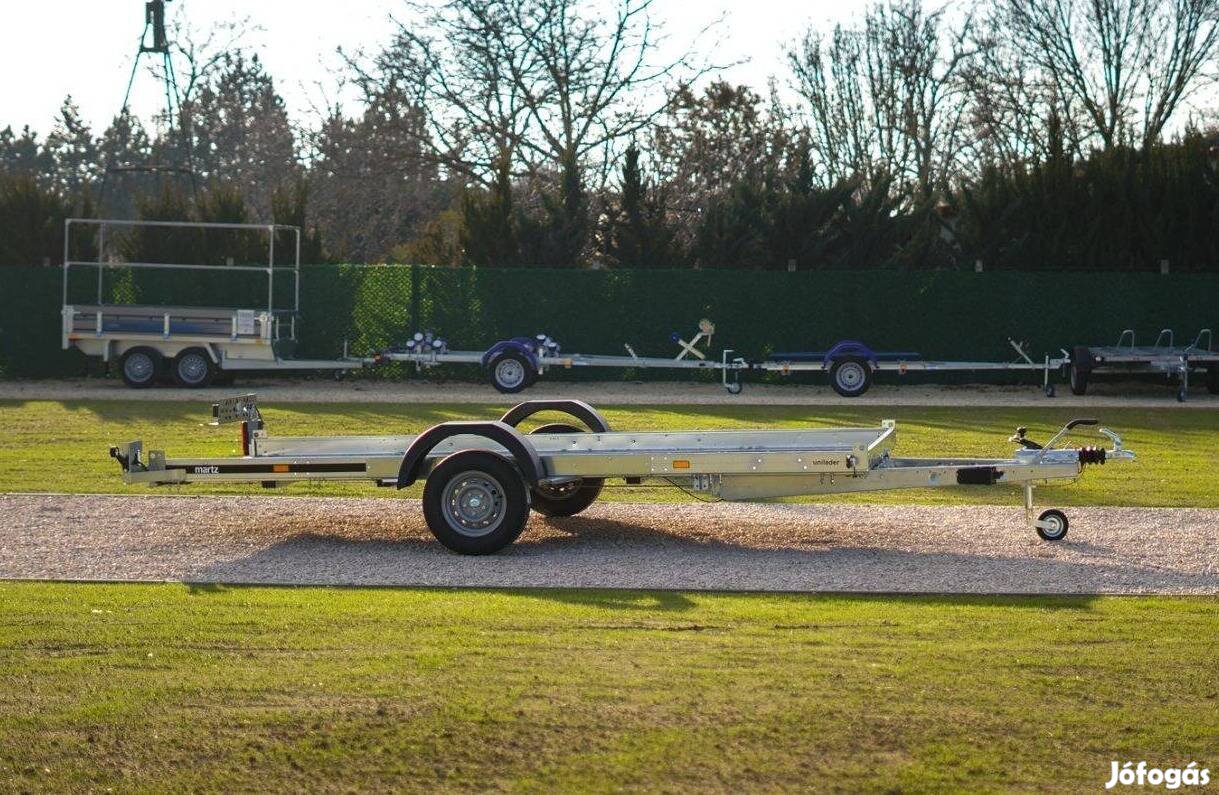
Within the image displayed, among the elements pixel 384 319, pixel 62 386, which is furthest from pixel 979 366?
pixel 62 386

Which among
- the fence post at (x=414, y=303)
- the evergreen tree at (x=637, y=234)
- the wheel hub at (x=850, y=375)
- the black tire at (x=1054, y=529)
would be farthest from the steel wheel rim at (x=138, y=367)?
the black tire at (x=1054, y=529)

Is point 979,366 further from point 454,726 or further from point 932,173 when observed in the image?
point 454,726

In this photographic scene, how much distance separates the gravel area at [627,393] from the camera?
2752 cm

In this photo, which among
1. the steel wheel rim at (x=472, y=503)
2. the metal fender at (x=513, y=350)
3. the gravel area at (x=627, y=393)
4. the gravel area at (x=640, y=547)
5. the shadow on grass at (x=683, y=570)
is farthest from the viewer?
the metal fender at (x=513, y=350)

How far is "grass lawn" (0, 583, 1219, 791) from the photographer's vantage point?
21.2ft

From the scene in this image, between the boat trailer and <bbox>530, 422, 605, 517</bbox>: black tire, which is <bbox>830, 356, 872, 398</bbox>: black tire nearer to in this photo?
the boat trailer

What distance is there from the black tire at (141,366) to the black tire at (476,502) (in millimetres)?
19132

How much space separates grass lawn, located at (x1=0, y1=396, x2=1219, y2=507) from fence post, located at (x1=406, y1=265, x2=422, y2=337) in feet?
19.4

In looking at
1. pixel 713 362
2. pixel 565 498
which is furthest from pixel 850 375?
pixel 565 498

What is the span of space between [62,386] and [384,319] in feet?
20.6

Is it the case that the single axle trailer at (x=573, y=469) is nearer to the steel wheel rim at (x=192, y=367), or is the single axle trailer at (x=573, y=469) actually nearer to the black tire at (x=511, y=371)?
the black tire at (x=511, y=371)

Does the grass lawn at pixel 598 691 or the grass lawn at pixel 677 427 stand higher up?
the grass lawn at pixel 677 427

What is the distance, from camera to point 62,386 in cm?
3080

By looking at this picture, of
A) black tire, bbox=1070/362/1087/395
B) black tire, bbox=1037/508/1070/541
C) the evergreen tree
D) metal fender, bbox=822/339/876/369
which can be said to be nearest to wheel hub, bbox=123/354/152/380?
the evergreen tree
